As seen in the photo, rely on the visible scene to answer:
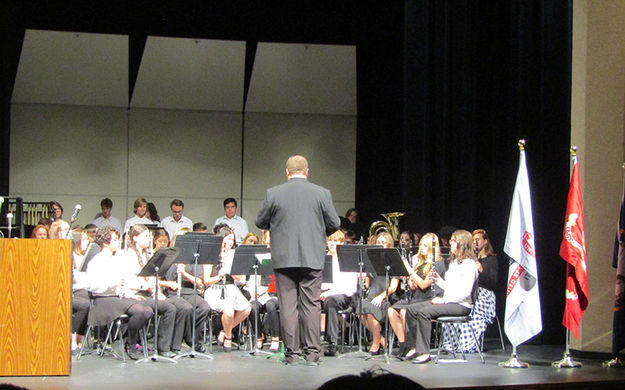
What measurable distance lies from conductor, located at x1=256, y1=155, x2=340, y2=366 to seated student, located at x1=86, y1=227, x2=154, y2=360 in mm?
1272

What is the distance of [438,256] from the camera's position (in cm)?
782

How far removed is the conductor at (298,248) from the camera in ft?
21.2

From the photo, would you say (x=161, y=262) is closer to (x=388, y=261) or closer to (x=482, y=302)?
(x=388, y=261)

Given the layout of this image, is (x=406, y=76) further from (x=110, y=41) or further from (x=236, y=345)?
(x=110, y=41)

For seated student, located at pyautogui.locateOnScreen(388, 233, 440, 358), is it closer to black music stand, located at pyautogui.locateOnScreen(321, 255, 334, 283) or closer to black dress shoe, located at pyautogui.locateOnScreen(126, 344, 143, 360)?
black music stand, located at pyautogui.locateOnScreen(321, 255, 334, 283)

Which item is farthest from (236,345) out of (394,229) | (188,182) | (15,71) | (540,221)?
(15,71)

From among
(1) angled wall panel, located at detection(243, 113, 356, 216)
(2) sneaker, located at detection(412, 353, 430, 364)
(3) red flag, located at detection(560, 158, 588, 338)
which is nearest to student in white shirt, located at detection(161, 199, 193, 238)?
(1) angled wall panel, located at detection(243, 113, 356, 216)

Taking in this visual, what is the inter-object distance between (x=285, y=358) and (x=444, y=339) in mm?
1847

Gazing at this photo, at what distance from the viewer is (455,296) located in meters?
7.07

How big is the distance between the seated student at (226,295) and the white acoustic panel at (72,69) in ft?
17.8

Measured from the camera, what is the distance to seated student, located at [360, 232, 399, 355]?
7.73 meters

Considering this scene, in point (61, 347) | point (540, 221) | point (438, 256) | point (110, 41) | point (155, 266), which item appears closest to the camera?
point (61, 347)

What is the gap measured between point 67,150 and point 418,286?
24.9 ft

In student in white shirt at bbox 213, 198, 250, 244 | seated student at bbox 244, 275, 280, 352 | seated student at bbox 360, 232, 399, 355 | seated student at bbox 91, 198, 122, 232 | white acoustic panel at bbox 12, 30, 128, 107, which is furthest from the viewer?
white acoustic panel at bbox 12, 30, 128, 107
